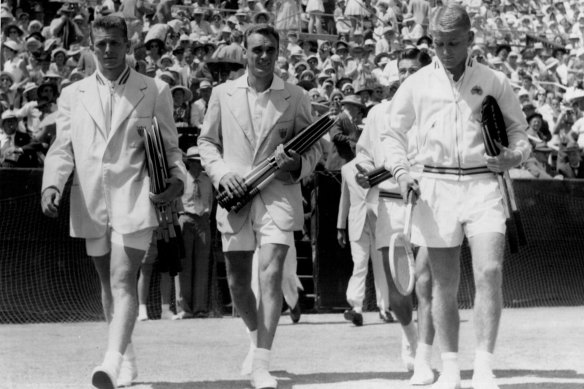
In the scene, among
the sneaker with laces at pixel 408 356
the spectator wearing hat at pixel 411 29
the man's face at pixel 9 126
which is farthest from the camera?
the spectator wearing hat at pixel 411 29

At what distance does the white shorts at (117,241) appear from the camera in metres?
7.39

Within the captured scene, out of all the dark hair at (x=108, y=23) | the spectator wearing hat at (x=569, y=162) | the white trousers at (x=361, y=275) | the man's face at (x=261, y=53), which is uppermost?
the dark hair at (x=108, y=23)

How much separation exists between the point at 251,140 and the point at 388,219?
1589 millimetres

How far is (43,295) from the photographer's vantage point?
12.7 meters

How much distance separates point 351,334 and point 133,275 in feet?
15.5

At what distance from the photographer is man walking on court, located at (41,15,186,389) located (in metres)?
7.38

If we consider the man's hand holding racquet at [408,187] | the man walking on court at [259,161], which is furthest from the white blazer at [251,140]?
the man's hand holding racquet at [408,187]

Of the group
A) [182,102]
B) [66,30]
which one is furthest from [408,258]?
[66,30]

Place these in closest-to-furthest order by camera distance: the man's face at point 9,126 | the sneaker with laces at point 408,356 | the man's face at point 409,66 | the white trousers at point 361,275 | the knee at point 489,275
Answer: the knee at point 489,275
the sneaker with laces at point 408,356
the man's face at point 409,66
the white trousers at point 361,275
the man's face at point 9,126

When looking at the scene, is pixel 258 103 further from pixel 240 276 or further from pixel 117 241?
pixel 117 241

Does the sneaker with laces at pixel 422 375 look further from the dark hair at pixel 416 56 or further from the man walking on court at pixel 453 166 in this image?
the dark hair at pixel 416 56

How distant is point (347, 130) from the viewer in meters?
13.8

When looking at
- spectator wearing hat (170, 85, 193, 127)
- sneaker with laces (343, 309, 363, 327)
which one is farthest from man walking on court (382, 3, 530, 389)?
spectator wearing hat (170, 85, 193, 127)

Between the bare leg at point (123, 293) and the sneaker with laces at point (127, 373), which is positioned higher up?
the bare leg at point (123, 293)
